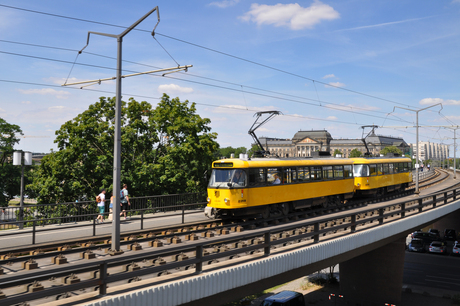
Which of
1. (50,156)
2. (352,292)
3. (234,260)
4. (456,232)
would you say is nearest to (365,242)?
(234,260)

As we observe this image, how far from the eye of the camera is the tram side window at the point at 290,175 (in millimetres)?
18141

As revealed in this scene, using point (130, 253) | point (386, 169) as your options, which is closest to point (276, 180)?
point (130, 253)

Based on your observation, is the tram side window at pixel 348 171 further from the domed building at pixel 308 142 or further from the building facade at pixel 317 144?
the domed building at pixel 308 142

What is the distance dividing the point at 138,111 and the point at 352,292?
1838cm

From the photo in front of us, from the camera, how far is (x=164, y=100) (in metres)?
29.1

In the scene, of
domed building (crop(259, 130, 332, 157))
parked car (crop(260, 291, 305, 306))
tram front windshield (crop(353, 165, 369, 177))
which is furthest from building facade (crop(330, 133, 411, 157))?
parked car (crop(260, 291, 305, 306))

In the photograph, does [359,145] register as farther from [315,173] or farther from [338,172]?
[315,173]

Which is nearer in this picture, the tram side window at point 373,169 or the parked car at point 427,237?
the tram side window at point 373,169

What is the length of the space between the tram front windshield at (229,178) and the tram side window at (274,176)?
153 centimetres

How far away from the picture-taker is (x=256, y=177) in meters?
16.5

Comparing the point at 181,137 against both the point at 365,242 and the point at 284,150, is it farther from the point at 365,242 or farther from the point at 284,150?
the point at 284,150

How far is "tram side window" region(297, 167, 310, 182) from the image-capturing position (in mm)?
19125

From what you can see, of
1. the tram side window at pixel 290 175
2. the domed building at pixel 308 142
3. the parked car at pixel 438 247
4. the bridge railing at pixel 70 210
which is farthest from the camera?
the domed building at pixel 308 142

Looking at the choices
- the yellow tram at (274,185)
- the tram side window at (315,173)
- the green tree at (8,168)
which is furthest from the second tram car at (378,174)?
the green tree at (8,168)
